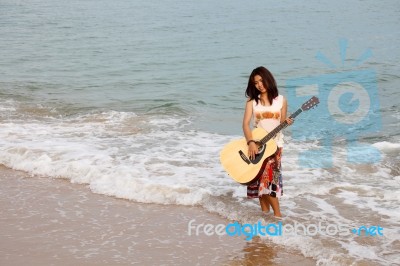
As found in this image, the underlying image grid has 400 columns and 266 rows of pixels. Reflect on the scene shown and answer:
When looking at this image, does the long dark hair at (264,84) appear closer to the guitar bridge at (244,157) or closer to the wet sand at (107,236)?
the guitar bridge at (244,157)

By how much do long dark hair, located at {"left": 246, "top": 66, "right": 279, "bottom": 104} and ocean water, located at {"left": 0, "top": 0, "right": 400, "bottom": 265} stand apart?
4.26 ft

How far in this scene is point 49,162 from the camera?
880 centimetres

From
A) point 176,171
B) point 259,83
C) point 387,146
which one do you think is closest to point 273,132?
point 259,83

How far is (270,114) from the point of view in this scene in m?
6.25

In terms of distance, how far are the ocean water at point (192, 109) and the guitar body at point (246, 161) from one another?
0.67m

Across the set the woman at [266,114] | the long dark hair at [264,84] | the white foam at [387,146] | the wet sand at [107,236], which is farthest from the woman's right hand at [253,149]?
the white foam at [387,146]

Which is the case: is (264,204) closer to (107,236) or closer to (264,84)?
(264,84)

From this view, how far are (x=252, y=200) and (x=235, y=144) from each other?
1.07m

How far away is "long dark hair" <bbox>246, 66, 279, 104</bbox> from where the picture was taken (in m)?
6.11

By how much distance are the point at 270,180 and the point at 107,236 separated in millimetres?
1644

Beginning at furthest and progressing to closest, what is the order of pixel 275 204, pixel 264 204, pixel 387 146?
pixel 387 146
pixel 264 204
pixel 275 204

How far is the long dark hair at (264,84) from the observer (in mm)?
6113

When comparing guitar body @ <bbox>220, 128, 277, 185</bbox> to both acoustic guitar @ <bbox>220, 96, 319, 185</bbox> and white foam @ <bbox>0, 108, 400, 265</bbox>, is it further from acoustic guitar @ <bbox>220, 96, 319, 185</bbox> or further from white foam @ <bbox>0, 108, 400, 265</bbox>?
white foam @ <bbox>0, 108, 400, 265</bbox>

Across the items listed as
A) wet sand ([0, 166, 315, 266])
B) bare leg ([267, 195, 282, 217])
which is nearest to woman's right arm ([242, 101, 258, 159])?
bare leg ([267, 195, 282, 217])
